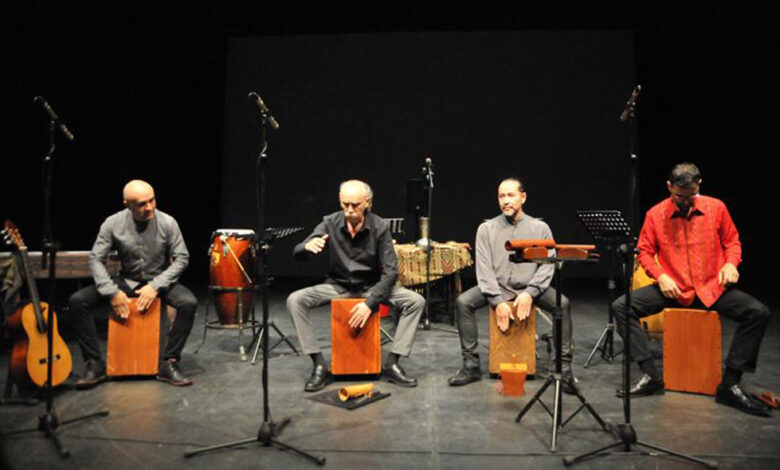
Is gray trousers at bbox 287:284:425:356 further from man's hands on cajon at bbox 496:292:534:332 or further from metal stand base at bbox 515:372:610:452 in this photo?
metal stand base at bbox 515:372:610:452

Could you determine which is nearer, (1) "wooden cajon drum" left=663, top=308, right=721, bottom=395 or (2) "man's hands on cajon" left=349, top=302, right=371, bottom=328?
(1) "wooden cajon drum" left=663, top=308, right=721, bottom=395

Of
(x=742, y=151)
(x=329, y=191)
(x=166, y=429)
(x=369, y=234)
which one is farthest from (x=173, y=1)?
(x=742, y=151)

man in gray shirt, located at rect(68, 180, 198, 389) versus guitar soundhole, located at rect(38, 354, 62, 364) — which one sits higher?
man in gray shirt, located at rect(68, 180, 198, 389)

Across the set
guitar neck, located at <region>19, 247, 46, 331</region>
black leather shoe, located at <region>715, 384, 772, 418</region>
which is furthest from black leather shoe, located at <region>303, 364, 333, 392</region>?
black leather shoe, located at <region>715, 384, 772, 418</region>

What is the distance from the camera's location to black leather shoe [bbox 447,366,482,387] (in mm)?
3389

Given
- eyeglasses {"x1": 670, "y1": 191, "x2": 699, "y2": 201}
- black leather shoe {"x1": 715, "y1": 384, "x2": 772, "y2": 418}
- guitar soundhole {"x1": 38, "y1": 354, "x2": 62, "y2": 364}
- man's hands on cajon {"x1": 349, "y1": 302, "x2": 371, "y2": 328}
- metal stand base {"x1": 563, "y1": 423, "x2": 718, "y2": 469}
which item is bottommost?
metal stand base {"x1": 563, "y1": 423, "x2": 718, "y2": 469}

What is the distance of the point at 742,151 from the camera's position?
7.46 meters

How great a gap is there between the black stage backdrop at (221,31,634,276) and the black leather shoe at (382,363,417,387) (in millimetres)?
4782

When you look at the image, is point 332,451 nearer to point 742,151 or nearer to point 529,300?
point 529,300

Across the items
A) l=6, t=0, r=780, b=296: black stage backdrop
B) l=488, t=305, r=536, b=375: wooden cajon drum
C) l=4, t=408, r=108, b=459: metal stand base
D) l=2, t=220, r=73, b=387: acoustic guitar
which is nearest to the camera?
l=4, t=408, r=108, b=459: metal stand base

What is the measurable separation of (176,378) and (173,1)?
15.8 feet

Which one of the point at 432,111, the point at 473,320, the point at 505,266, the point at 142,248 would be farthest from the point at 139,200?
the point at 432,111

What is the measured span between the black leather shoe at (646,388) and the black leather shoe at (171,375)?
2.48m

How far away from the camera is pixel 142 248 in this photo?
3662mm
